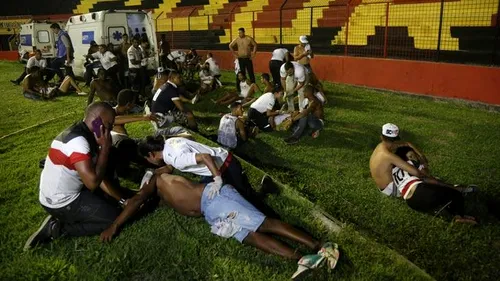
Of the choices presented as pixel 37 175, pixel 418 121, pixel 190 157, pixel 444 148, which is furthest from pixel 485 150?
pixel 37 175

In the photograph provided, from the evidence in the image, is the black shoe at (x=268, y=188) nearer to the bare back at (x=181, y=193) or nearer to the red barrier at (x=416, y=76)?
the bare back at (x=181, y=193)

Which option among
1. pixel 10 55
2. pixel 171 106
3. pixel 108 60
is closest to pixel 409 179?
pixel 171 106

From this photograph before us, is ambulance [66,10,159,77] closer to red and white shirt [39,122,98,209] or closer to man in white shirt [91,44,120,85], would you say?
man in white shirt [91,44,120,85]

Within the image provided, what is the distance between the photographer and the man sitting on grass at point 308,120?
741 centimetres

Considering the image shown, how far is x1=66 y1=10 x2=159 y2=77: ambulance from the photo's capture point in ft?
41.4

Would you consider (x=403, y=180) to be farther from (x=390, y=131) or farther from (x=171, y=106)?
(x=171, y=106)

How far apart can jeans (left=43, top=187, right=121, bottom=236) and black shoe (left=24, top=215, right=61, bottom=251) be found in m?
0.07

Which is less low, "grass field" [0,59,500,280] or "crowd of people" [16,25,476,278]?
"crowd of people" [16,25,476,278]

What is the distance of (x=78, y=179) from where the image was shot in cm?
404

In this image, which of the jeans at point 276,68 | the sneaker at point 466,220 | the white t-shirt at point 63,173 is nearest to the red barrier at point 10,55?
the jeans at point 276,68

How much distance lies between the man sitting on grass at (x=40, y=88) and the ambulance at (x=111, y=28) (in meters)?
1.64

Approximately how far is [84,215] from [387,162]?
345 cm

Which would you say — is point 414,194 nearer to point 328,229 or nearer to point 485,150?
point 328,229

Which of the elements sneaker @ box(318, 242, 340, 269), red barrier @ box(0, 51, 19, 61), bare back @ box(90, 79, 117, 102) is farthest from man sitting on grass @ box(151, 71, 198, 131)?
red barrier @ box(0, 51, 19, 61)
